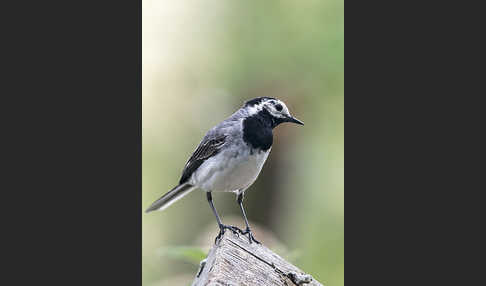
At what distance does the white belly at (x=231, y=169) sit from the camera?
2.54 meters

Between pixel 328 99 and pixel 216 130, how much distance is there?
1.78 meters

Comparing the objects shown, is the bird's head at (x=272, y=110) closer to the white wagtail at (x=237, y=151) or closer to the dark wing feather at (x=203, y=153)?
the white wagtail at (x=237, y=151)

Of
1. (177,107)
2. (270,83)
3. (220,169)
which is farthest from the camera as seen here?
(270,83)

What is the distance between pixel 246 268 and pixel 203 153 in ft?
3.98

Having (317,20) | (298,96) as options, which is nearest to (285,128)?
(298,96)

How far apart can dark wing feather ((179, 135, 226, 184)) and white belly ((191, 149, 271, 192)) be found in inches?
1.7

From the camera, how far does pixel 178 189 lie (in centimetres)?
279

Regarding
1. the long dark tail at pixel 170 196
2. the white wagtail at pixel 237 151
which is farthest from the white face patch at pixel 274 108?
the long dark tail at pixel 170 196

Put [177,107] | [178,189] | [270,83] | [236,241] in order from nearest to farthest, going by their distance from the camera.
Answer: [236,241] → [178,189] → [177,107] → [270,83]

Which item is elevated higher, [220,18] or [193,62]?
[220,18]

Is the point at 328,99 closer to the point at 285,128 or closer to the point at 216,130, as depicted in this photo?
the point at 285,128

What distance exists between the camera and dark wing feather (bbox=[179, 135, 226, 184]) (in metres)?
2.62

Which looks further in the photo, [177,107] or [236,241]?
[177,107]

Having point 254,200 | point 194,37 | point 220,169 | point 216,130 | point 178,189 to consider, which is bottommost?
point 254,200
